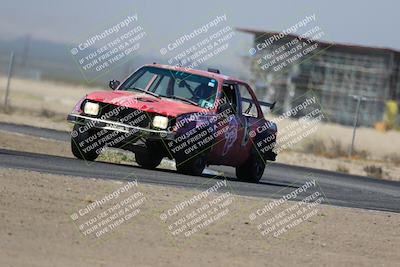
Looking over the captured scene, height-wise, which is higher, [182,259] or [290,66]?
[182,259]

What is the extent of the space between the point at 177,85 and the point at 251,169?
2.22m

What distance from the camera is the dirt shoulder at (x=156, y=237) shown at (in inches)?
367

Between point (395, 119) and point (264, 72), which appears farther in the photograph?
point (264, 72)

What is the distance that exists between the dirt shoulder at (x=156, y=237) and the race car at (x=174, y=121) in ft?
7.75

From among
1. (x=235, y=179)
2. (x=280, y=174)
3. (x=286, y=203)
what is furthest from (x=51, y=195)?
(x=280, y=174)

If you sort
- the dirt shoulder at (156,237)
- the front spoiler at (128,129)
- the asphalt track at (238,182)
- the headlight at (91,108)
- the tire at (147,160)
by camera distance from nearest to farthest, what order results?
the dirt shoulder at (156,237) → the asphalt track at (238,182) → the front spoiler at (128,129) → the headlight at (91,108) → the tire at (147,160)

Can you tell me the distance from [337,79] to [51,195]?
70.5m

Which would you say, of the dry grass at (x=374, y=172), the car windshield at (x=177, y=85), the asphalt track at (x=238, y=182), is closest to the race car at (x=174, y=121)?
the car windshield at (x=177, y=85)

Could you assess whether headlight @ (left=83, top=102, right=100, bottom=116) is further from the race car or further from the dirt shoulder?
the dirt shoulder

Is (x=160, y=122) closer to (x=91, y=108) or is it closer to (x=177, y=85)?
(x=91, y=108)

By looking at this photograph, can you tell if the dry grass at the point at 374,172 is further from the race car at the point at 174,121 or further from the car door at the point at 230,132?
the car door at the point at 230,132

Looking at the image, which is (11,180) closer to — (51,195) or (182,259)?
(51,195)

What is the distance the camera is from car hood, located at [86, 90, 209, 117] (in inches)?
655

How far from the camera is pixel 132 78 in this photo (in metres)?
18.2
